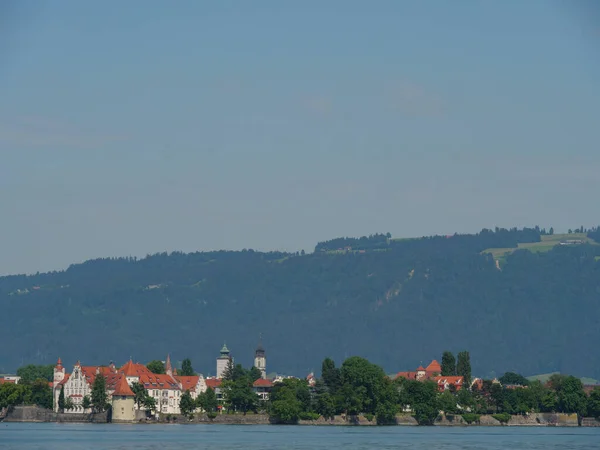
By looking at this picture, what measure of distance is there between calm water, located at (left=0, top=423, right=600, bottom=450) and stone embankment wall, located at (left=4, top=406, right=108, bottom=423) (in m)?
28.0

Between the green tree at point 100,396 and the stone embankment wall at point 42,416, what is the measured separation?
3.24 ft

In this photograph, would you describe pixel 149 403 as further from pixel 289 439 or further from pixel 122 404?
pixel 289 439

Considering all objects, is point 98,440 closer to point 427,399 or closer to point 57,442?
point 57,442

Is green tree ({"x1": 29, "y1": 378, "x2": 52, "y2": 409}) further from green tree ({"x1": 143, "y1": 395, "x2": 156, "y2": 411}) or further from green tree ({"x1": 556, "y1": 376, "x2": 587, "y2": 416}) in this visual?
green tree ({"x1": 556, "y1": 376, "x2": 587, "y2": 416})

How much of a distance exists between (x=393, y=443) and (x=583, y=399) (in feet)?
246

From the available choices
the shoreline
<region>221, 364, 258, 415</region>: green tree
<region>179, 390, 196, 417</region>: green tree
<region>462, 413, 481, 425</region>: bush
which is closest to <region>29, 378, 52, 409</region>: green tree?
the shoreline

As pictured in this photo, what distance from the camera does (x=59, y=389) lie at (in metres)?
193

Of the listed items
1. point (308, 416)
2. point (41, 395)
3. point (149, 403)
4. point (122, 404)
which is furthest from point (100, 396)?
point (308, 416)

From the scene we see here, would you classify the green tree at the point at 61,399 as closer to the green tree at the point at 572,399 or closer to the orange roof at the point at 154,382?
the orange roof at the point at 154,382

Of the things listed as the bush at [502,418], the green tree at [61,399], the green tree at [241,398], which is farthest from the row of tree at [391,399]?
the green tree at [61,399]

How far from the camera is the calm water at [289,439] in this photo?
351ft

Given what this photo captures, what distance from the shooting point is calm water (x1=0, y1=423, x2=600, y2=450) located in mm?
106875

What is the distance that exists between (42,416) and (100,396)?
12.4 m

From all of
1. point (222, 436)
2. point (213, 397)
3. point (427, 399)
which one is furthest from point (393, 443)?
point (213, 397)
